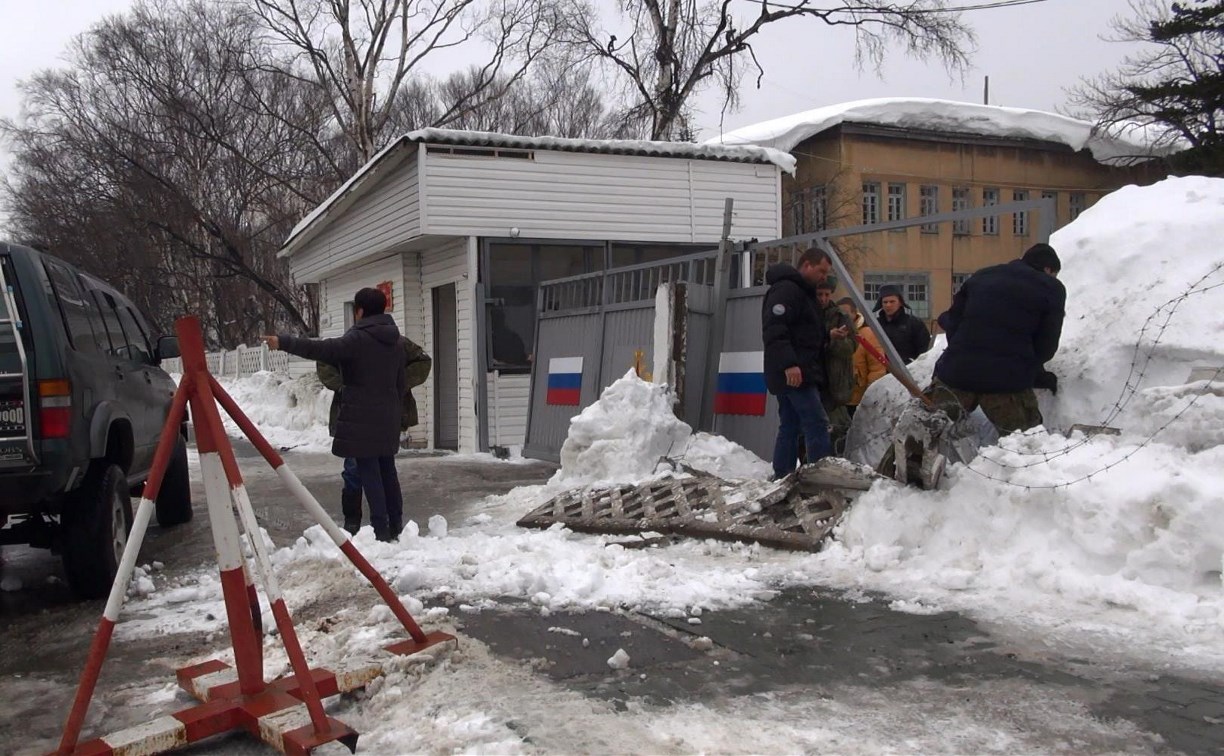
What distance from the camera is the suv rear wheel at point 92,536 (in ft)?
18.2

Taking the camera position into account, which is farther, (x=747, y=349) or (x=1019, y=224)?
(x=747, y=349)

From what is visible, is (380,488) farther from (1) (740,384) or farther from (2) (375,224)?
(2) (375,224)

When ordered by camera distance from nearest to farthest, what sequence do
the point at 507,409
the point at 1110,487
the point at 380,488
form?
1. the point at 1110,487
2. the point at 380,488
3. the point at 507,409

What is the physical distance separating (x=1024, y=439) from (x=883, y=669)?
7.19 ft

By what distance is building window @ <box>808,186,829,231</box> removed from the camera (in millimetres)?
27359

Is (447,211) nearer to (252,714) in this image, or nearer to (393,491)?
(393,491)

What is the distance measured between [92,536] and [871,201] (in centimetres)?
2695

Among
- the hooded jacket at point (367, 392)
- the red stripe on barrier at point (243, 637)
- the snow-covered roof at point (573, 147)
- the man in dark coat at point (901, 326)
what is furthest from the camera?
the snow-covered roof at point (573, 147)

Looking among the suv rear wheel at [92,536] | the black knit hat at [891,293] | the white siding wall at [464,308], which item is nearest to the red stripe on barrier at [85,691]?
the suv rear wheel at [92,536]

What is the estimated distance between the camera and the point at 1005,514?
5359 mm

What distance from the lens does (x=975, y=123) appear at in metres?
30.1

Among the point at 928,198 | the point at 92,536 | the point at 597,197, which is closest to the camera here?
the point at 92,536

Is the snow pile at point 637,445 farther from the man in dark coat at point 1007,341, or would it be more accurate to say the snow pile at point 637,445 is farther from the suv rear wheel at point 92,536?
the suv rear wheel at point 92,536

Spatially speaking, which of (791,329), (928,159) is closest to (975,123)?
(928,159)
